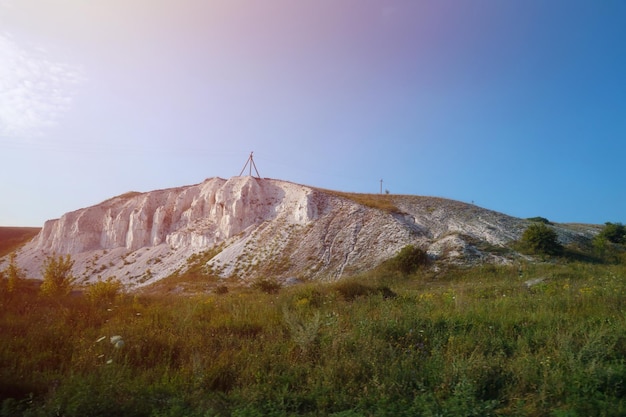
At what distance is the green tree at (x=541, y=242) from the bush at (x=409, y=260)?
7880 mm

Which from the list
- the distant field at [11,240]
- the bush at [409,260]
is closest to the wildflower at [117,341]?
the bush at [409,260]

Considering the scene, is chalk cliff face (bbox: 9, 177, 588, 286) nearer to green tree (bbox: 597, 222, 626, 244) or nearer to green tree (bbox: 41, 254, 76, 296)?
green tree (bbox: 597, 222, 626, 244)

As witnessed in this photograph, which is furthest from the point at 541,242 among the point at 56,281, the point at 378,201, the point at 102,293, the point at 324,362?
the point at 56,281

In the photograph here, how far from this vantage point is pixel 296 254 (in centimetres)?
3378

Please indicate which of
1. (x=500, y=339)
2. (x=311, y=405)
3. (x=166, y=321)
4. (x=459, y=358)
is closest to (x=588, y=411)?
(x=459, y=358)

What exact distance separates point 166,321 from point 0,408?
401 cm

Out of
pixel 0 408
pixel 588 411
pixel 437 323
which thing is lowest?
pixel 0 408

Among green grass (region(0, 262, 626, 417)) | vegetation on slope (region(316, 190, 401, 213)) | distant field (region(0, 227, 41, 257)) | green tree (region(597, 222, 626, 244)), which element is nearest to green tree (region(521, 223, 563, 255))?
green tree (region(597, 222, 626, 244))

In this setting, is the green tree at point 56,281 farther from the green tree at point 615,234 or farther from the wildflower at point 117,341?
the green tree at point 615,234

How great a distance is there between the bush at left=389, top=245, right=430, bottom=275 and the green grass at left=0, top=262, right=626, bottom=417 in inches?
681

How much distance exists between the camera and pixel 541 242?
1128 inches

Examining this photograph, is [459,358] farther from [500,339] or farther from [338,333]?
[338,333]

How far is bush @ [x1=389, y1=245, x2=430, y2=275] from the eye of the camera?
88.5 feet

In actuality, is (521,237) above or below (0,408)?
above
